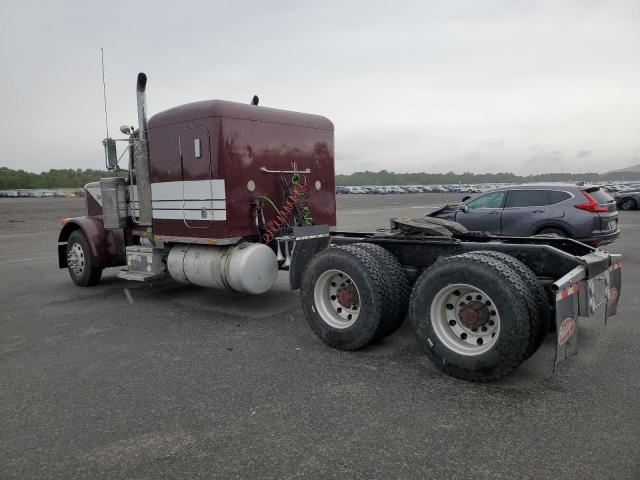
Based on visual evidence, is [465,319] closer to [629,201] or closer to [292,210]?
[292,210]

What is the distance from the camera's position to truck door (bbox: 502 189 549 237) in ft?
32.6

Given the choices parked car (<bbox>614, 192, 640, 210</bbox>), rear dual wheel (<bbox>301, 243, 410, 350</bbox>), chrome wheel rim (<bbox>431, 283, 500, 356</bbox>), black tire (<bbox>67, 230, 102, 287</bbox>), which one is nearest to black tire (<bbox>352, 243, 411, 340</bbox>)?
rear dual wheel (<bbox>301, 243, 410, 350</bbox>)

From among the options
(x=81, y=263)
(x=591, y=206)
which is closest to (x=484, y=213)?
(x=591, y=206)

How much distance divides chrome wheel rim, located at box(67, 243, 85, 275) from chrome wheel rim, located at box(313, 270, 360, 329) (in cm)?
518

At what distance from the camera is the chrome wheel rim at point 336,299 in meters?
5.09

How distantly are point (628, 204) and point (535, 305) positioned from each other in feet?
96.9

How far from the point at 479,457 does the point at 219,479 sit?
59.4 inches

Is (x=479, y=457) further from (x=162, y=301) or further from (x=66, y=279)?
(x=66, y=279)

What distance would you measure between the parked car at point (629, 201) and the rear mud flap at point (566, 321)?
29.0 m

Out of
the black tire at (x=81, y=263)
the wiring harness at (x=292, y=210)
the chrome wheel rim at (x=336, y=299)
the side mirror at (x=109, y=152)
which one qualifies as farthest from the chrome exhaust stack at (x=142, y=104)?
the chrome wheel rim at (x=336, y=299)

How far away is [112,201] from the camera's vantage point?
8117mm

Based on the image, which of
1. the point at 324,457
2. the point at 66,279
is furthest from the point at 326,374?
the point at 66,279

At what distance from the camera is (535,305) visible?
3906 mm

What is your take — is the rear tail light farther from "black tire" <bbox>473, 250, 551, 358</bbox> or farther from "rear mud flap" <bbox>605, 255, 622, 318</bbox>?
"black tire" <bbox>473, 250, 551, 358</bbox>
